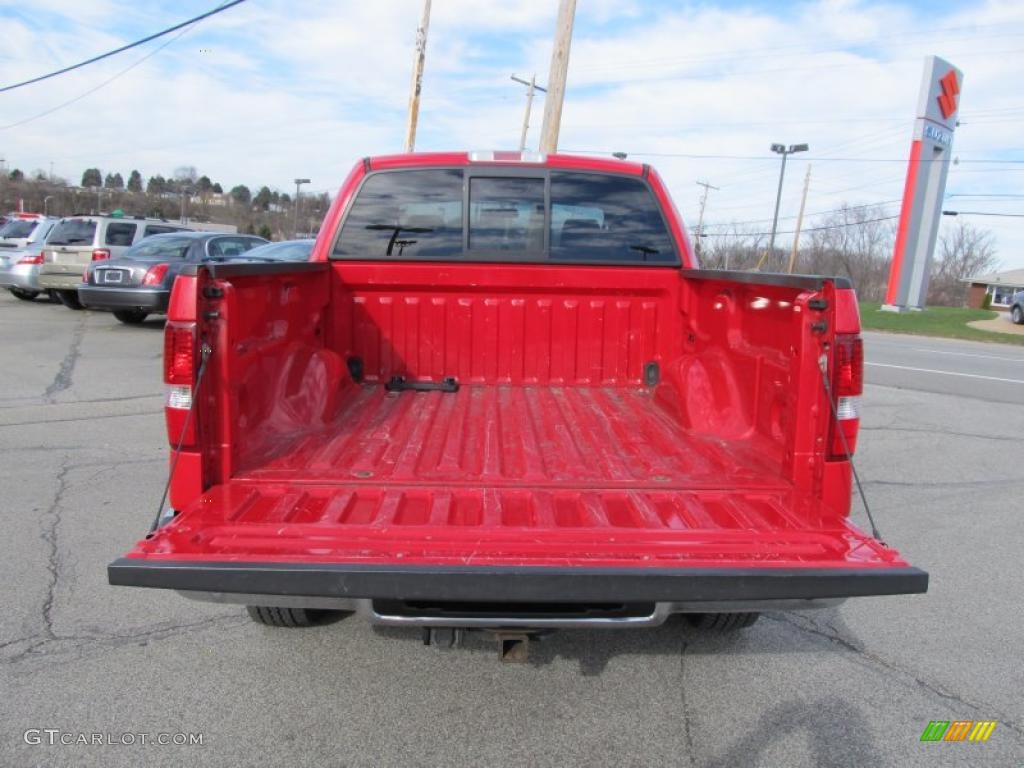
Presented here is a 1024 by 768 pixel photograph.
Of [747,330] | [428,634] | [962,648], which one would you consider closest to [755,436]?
[747,330]

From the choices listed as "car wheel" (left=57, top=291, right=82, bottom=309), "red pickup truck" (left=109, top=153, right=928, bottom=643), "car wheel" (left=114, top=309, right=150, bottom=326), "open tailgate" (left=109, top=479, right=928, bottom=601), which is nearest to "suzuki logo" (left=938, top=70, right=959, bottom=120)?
"car wheel" (left=114, top=309, right=150, bottom=326)

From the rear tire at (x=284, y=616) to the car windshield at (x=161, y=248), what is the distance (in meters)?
12.4

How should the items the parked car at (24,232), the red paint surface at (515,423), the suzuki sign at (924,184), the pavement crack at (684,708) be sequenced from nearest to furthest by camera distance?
the red paint surface at (515,423)
the pavement crack at (684,708)
the parked car at (24,232)
the suzuki sign at (924,184)

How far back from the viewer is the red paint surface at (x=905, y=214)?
32.6 meters

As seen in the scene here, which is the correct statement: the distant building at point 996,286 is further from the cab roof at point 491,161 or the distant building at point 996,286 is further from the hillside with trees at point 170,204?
the cab roof at point 491,161

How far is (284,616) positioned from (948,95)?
125 feet

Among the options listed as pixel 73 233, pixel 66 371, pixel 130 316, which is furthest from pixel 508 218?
pixel 73 233

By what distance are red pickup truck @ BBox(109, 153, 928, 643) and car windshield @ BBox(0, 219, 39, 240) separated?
1955 cm

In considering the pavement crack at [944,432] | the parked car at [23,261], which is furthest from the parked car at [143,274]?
the pavement crack at [944,432]

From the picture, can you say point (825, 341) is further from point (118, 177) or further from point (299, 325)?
point (118, 177)

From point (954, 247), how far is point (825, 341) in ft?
325

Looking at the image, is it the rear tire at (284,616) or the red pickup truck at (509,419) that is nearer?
the red pickup truck at (509,419)

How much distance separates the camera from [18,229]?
20484mm

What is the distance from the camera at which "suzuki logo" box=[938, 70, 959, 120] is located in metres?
33.0
